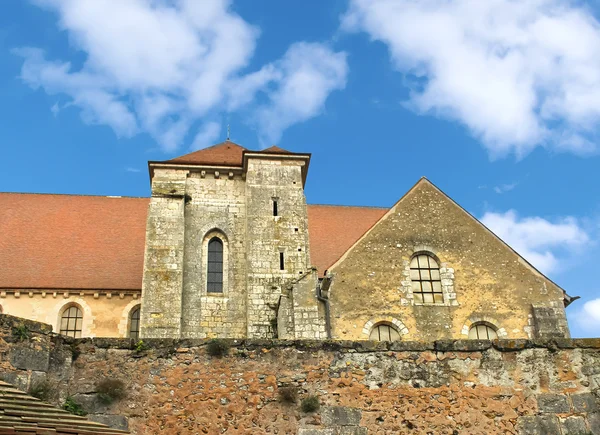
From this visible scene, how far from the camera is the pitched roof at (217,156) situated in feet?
72.1

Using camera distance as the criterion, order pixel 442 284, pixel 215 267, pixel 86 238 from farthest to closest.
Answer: pixel 86 238
pixel 215 267
pixel 442 284

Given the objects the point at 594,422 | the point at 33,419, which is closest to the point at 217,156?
the point at 594,422

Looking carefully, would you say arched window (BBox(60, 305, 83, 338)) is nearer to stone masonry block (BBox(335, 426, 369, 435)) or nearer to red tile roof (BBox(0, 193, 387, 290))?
red tile roof (BBox(0, 193, 387, 290))

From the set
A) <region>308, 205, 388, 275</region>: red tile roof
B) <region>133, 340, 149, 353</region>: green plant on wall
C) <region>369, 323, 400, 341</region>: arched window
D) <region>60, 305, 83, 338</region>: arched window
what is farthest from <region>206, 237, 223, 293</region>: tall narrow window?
<region>133, 340, 149, 353</region>: green plant on wall

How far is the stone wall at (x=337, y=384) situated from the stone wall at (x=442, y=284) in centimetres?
721

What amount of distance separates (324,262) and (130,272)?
20.5 ft

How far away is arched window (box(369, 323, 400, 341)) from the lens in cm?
1677

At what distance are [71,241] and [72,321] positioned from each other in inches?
133

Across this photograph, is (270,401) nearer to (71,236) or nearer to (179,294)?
(179,294)

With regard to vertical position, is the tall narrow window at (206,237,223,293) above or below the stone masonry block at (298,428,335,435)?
above

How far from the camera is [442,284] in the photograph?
1755 cm

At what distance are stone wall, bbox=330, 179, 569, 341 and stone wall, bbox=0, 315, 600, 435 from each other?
7.21 metres

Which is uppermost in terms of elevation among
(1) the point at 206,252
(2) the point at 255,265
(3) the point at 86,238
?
(3) the point at 86,238

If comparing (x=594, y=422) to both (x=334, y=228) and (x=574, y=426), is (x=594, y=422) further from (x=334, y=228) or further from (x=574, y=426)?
(x=334, y=228)
